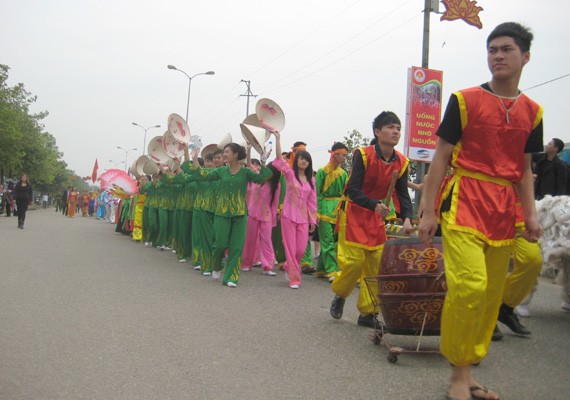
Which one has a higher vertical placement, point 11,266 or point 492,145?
point 492,145

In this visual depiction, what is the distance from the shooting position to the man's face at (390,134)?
17.4ft

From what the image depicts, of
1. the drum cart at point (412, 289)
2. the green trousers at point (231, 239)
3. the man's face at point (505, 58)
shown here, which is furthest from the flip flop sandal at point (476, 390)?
the green trousers at point (231, 239)

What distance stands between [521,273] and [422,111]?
10.9 meters

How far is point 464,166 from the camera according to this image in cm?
370

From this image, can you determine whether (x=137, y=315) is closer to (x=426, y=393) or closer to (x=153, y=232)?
(x=426, y=393)

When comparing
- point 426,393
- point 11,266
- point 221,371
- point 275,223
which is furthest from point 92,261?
point 426,393

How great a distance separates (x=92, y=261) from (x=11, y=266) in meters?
1.48

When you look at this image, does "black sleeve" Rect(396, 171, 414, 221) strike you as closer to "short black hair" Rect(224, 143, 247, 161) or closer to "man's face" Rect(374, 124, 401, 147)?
"man's face" Rect(374, 124, 401, 147)

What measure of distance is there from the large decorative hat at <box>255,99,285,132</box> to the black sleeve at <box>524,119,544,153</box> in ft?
16.8

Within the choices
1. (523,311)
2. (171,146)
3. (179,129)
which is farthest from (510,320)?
(171,146)

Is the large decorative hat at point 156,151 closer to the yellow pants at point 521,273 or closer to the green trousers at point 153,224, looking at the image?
the green trousers at point 153,224

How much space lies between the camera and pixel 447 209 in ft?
12.3

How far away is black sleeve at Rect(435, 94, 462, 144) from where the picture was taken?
3654 mm

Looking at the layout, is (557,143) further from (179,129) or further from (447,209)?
(179,129)
